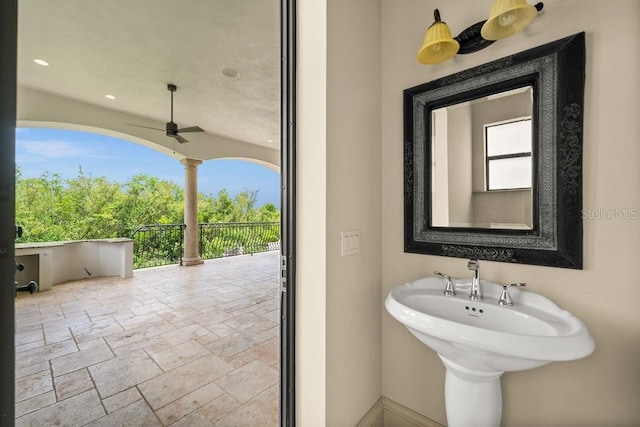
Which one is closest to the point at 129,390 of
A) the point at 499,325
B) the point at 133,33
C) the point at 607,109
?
the point at 499,325

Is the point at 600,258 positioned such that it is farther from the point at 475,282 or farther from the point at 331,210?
the point at 331,210

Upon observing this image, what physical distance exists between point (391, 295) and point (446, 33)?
123 cm

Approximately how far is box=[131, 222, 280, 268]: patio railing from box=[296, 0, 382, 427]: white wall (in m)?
3.99

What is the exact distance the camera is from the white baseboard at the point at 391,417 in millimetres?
1412

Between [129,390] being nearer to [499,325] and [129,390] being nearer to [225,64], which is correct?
[499,325]

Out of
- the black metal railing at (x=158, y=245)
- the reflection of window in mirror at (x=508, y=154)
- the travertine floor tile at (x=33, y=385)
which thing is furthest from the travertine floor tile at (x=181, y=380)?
the black metal railing at (x=158, y=245)

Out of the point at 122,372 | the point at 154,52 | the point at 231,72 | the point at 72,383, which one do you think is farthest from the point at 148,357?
the point at 231,72

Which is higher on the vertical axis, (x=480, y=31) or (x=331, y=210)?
(x=480, y=31)

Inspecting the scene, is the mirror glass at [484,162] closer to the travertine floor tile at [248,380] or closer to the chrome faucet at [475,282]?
the chrome faucet at [475,282]

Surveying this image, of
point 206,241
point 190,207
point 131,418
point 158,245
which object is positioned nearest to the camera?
point 131,418

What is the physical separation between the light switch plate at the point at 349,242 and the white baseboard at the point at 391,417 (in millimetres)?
909

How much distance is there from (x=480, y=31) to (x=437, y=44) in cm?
19

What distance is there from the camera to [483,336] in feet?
2.77

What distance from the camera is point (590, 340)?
814 mm
